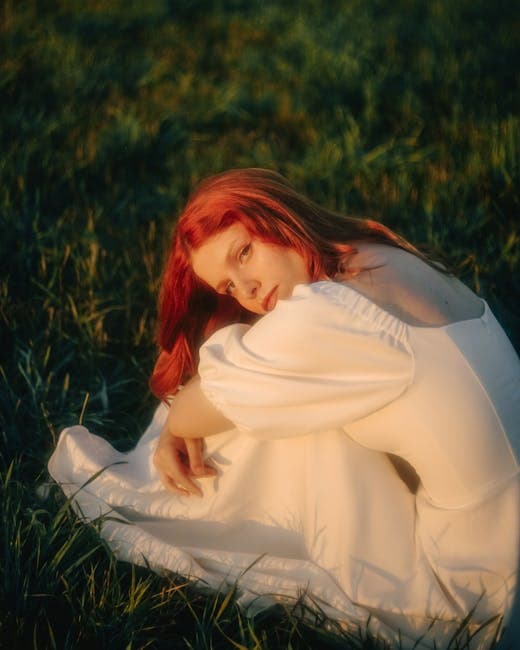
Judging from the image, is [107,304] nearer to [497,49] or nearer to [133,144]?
[133,144]

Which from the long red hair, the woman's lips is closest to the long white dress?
the woman's lips

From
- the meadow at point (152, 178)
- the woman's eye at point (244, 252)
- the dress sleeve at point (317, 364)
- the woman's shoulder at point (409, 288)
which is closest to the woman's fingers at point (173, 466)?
the meadow at point (152, 178)

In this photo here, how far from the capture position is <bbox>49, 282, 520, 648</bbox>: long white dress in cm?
151

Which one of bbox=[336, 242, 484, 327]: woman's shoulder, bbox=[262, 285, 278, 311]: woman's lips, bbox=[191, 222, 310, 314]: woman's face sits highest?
bbox=[336, 242, 484, 327]: woman's shoulder

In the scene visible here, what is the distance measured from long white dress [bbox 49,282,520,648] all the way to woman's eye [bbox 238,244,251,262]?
0.25m

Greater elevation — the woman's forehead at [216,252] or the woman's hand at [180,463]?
the woman's forehead at [216,252]

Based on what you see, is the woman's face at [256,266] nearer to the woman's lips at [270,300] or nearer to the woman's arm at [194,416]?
the woman's lips at [270,300]

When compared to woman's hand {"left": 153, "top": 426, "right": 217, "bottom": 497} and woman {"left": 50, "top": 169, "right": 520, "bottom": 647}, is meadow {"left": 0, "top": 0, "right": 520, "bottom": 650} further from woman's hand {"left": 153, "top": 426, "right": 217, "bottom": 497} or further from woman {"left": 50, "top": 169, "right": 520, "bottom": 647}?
woman's hand {"left": 153, "top": 426, "right": 217, "bottom": 497}

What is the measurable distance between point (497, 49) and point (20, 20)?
3.64m

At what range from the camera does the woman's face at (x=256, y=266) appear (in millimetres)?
1822

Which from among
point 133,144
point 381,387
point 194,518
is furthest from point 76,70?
point 381,387

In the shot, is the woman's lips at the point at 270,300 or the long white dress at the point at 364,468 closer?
the long white dress at the point at 364,468

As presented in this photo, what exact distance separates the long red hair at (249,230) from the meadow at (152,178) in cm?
60

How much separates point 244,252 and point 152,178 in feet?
7.08
